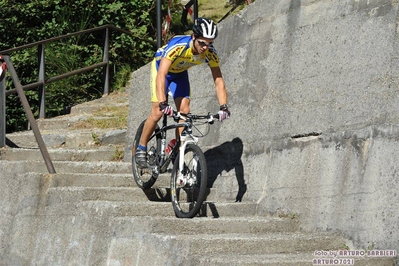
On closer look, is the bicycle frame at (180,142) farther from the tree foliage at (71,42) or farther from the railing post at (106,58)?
the tree foliage at (71,42)

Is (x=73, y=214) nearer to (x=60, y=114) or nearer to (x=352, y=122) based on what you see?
(x=352, y=122)

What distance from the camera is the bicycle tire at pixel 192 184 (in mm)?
8047

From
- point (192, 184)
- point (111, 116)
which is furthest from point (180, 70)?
point (111, 116)

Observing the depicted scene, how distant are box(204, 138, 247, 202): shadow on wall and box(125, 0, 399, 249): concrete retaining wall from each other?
0.01 m

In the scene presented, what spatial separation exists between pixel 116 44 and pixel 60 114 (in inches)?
69.7

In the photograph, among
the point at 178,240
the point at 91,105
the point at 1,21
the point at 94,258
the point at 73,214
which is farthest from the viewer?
the point at 1,21

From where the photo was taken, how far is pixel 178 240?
24.4ft

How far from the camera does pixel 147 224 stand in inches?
312

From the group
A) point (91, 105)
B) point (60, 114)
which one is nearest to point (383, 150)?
point (91, 105)

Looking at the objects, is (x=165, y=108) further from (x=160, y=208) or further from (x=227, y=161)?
(x=227, y=161)

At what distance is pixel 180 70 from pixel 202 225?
1.79 metres

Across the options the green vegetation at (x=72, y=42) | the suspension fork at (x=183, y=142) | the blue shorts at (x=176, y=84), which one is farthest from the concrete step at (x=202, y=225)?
the green vegetation at (x=72, y=42)

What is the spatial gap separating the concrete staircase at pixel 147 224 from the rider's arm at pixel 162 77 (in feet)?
3.53

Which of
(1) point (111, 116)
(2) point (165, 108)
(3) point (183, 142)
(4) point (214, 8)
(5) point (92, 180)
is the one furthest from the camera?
(4) point (214, 8)
